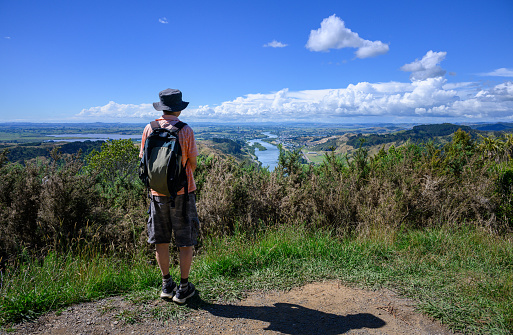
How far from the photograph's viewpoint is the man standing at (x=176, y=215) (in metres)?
2.90

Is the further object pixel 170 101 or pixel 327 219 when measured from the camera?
pixel 327 219

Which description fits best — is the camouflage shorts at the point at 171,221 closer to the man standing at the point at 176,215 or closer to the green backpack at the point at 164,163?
the man standing at the point at 176,215

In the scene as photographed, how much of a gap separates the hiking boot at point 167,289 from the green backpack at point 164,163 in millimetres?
983

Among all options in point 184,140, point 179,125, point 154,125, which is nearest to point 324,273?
point 184,140

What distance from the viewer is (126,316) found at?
2.70m

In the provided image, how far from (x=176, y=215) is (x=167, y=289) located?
830 millimetres

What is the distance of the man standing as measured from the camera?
2.90 meters

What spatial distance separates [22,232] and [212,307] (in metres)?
3.56

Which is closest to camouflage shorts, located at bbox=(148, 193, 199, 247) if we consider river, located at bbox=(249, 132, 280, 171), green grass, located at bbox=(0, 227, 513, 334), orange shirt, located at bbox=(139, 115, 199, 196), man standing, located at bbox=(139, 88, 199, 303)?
man standing, located at bbox=(139, 88, 199, 303)

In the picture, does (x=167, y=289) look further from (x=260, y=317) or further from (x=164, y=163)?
(x=164, y=163)

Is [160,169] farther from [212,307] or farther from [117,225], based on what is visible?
[117,225]

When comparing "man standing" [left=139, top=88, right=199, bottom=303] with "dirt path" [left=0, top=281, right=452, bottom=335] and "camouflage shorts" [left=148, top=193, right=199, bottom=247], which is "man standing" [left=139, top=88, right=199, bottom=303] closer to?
"camouflage shorts" [left=148, top=193, right=199, bottom=247]

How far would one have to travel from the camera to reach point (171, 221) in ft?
9.69

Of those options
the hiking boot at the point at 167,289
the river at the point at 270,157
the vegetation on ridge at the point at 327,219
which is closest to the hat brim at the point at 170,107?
the hiking boot at the point at 167,289
